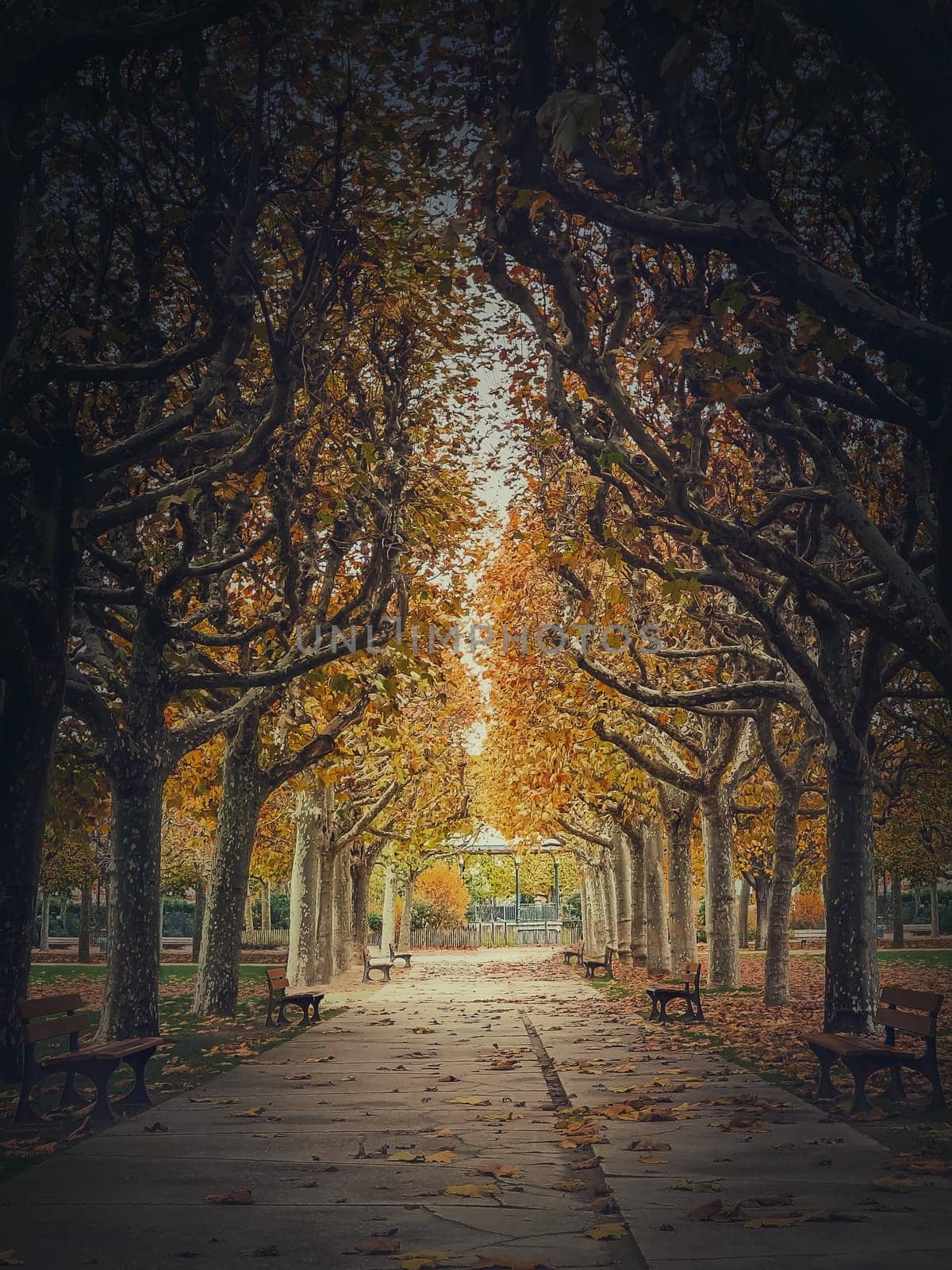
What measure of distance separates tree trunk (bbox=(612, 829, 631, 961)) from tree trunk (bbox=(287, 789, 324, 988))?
1254 centimetres

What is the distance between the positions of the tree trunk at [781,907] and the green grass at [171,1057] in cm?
747

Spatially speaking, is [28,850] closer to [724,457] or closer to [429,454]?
[429,454]

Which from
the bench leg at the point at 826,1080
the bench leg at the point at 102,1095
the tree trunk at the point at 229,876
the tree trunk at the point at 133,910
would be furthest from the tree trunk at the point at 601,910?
the bench leg at the point at 102,1095

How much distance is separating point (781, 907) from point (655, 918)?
28.8 feet

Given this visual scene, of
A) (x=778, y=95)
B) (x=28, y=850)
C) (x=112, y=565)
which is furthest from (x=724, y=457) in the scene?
(x=28, y=850)

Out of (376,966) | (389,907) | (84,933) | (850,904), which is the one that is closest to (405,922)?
(389,907)

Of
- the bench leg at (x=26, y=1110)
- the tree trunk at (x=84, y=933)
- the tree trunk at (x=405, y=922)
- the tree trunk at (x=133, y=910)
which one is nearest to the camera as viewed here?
the bench leg at (x=26, y=1110)

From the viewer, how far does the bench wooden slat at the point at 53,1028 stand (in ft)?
28.3

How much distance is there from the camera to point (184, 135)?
11164mm

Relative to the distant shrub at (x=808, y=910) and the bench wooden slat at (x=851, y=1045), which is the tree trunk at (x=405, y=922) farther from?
the bench wooden slat at (x=851, y=1045)

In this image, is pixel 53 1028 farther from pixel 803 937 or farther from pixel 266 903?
pixel 803 937

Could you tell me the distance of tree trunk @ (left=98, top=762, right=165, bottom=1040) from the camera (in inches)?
509

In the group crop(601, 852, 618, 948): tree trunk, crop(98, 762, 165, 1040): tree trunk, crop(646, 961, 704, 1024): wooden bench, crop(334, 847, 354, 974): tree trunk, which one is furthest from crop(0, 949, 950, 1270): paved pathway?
crop(601, 852, 618, 948): tree trunk

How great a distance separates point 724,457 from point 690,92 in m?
8.88
